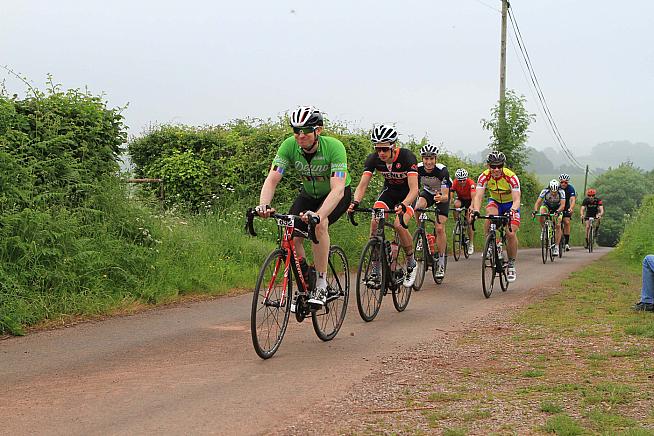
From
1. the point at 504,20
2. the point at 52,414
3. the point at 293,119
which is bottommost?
the point at 52,414

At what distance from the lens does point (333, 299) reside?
26.5 feet

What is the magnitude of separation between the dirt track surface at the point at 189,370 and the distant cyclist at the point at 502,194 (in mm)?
2441

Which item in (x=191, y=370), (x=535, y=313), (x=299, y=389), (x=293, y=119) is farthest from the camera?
(x=535, y=313)

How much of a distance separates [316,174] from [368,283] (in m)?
2.08

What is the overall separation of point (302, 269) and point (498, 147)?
27594mm

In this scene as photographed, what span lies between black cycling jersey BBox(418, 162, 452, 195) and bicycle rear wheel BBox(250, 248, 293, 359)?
697cm

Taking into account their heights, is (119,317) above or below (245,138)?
below

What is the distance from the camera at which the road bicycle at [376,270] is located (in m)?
9.28

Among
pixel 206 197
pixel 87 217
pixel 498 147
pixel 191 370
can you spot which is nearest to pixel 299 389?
pixel 191 370

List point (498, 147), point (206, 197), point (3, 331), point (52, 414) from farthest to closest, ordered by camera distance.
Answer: point (498, 147) → point (206, 197) → point (3, 331) → point (52, 414)

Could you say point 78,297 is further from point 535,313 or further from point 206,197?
point 206,197

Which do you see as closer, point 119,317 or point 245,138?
point 119,317

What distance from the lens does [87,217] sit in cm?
1049

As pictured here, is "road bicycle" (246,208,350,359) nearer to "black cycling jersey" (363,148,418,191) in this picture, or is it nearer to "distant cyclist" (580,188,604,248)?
"black cycling jersey" (363,148,418,191)
